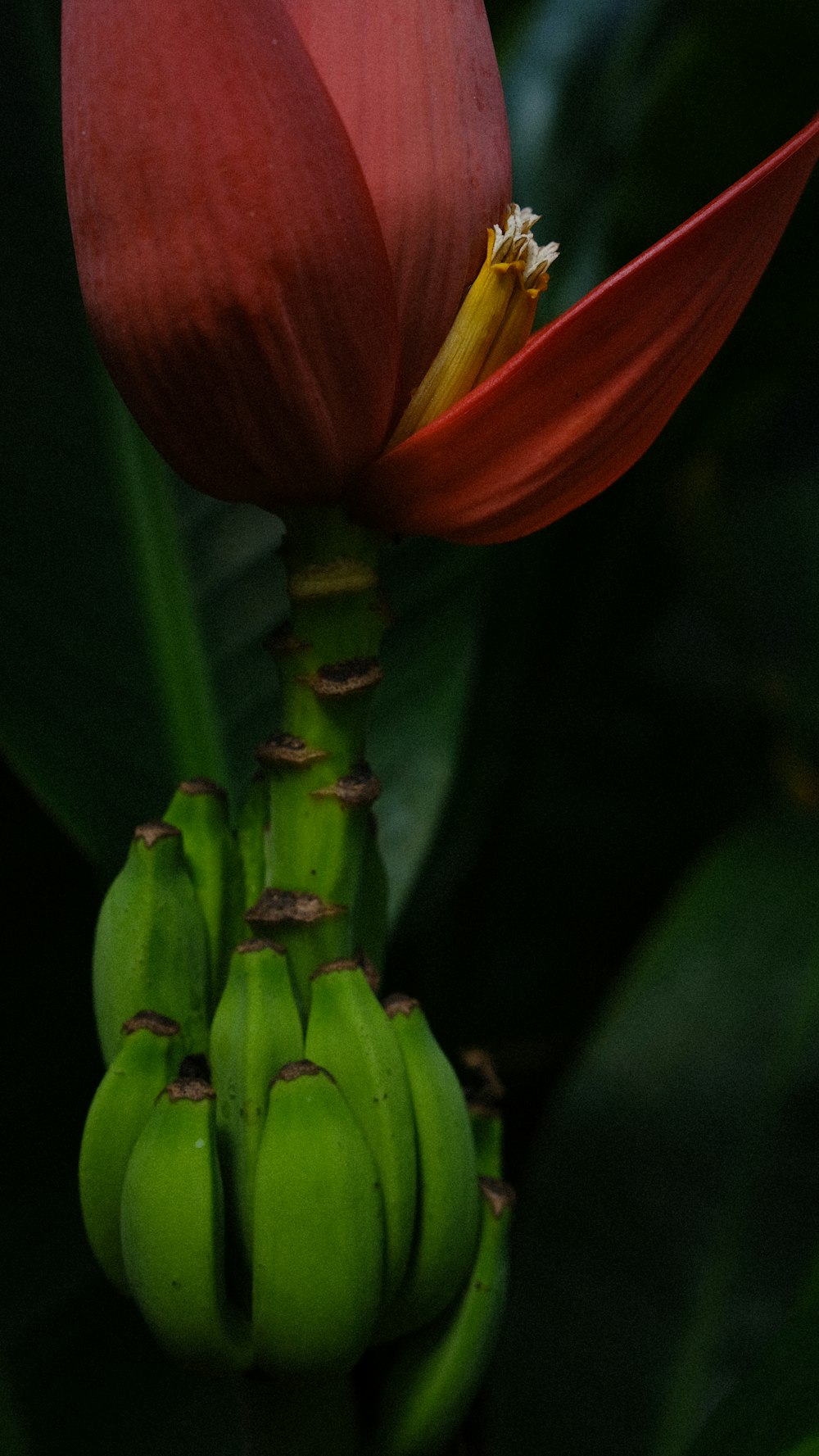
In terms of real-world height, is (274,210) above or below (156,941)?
above

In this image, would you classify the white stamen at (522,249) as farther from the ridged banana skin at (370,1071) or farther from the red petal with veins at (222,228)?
the ridged banana skin at (370,1071)

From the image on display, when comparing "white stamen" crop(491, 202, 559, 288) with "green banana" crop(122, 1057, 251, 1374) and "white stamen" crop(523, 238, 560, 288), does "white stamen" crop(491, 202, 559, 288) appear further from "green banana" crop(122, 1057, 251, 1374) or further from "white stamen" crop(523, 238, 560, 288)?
"green banana" crop(122, 1057, 251, 1374)

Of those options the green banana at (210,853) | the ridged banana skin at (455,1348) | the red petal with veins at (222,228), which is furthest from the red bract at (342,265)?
the ridged banana skin at (455,1348)

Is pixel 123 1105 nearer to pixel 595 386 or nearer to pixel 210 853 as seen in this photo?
pixel 210 853

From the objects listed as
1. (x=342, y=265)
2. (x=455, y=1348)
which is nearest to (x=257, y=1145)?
(x=455, y=1348)

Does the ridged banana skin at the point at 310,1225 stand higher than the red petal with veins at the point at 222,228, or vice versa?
the red petal with veins at the point at 222,228

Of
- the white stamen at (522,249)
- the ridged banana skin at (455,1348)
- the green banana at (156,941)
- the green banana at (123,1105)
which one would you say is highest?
the white stamen at (522,249)

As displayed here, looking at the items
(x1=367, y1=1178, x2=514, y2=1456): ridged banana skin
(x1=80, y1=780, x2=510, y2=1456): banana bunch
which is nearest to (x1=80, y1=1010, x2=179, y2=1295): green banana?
(x1=80, y1=780, x2=510, y2=1456): banana bunch
